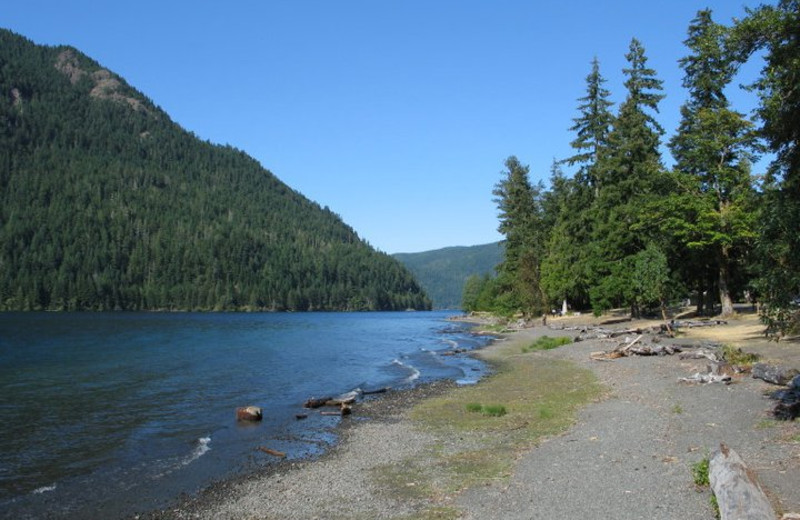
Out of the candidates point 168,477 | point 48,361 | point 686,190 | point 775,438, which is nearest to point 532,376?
point 775,438

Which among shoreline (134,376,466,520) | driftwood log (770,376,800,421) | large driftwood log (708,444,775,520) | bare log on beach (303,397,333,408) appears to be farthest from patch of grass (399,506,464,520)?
bare log on beach (303,397,333,408)

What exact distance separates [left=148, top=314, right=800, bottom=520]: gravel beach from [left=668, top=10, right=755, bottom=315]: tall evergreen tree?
84.0 feet

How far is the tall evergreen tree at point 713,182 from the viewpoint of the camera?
4156 centimetres

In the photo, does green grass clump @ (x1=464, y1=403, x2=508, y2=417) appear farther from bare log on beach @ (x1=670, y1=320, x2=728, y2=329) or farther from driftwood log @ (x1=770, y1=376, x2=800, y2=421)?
bare log on beach @ (x1=670, y1=320, x2=728, y2=329)

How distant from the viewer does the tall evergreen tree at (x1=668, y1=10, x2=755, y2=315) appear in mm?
41562

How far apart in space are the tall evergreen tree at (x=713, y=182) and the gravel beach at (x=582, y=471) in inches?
1007

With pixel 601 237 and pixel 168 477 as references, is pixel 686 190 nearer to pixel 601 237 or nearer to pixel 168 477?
pixel 601 237

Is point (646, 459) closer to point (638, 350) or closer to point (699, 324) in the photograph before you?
point (638, 350)

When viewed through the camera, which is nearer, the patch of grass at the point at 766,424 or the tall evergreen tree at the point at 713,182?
the patch of grass at the point at 766,424

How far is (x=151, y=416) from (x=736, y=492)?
21711mm

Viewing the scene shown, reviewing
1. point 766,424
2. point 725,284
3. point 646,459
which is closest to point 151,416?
point 646,459

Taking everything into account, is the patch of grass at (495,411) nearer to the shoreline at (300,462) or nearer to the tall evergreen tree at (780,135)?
the shoreline at (300,462)

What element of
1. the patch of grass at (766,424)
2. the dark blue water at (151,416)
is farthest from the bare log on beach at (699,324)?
the patch of grass at (766,424)

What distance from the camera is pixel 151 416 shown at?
23438 millimetres
